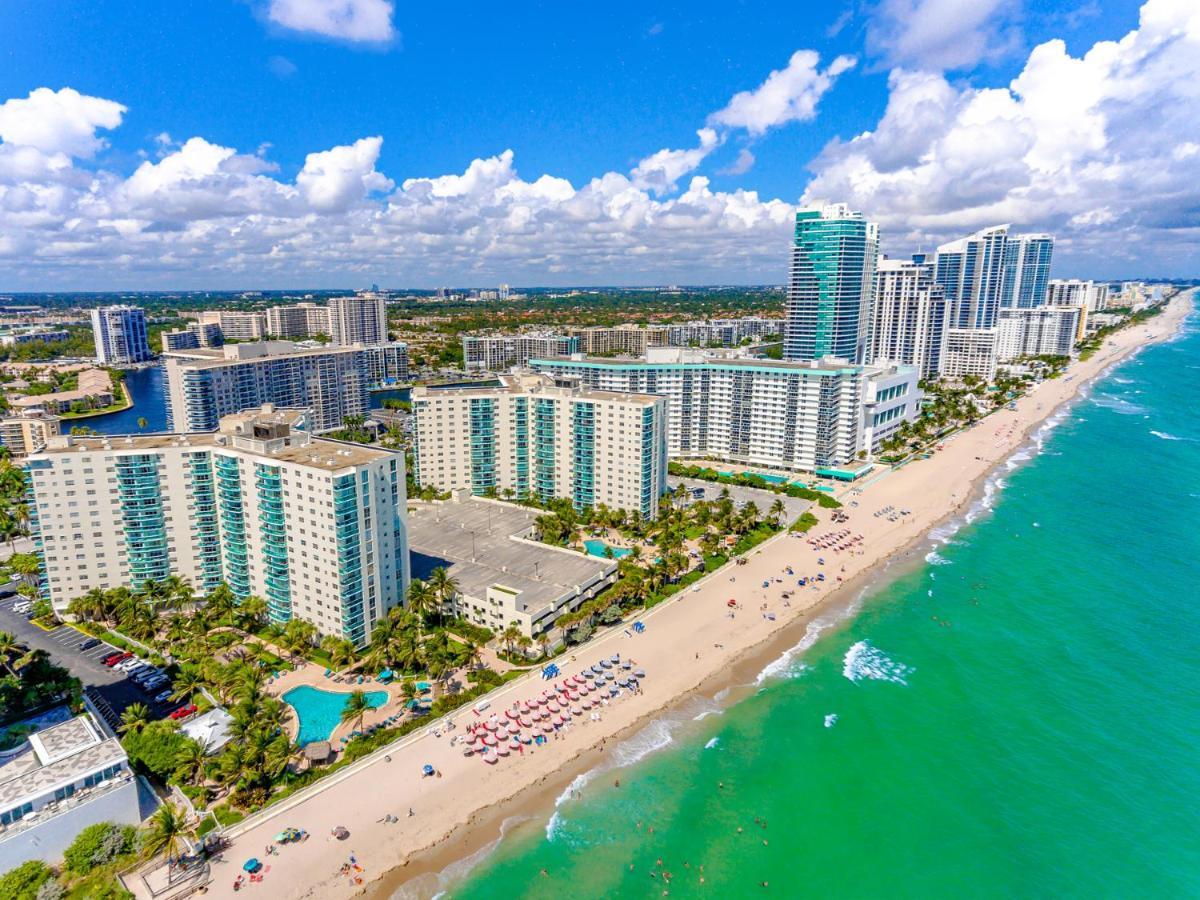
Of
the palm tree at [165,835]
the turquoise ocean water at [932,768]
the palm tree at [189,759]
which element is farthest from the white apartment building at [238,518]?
the turquoise ocean water at [932,768]

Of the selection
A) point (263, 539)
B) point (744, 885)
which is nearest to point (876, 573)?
point (744, 885)

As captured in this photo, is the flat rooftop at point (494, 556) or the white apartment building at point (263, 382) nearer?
the flat rooftop at point (494, 556)

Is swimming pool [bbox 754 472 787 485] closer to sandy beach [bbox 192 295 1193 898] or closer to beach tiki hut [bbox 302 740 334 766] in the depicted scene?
sandy beach [bbox 192 295 1193 898]

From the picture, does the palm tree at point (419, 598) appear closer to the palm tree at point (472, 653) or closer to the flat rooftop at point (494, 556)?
the palm tree at point (472, 653)

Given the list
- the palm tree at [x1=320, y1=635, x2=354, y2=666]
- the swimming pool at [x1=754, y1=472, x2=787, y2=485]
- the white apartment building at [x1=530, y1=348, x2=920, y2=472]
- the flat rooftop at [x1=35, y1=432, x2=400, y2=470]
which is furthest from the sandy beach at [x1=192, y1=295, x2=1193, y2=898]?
the white apartment building at [x1=530, y1=348, x2=920, y2=472]

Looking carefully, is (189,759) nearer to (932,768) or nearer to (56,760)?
(56,760)

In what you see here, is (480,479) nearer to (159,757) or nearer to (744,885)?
(159,757)

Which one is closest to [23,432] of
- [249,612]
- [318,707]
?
[249,612]
